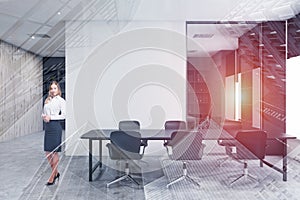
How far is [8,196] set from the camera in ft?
12.7

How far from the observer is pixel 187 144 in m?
4.39

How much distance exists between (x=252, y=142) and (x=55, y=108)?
2743mm

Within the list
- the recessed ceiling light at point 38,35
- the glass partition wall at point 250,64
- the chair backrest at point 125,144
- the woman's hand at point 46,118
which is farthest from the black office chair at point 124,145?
the recessed ceiling light at point 38,35

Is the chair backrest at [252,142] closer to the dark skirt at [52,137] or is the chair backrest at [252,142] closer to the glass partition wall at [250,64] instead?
the glass partition wall at [250,64]

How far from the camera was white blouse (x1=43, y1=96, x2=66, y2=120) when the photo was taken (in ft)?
14.1

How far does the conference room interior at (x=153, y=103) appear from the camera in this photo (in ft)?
14.5

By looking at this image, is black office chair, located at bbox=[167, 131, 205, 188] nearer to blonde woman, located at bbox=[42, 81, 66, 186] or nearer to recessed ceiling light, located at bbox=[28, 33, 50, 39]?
blonde woman, located at bbox=[42, 81, 66, 186]

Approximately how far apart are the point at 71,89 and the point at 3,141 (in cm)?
349

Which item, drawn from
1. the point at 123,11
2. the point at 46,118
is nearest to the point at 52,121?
the point at 46,118

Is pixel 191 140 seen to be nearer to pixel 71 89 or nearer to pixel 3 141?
pixel 71 89

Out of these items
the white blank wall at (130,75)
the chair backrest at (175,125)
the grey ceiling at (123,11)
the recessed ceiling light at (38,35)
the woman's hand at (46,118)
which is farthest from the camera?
the recessed ceiling light at (38,35)

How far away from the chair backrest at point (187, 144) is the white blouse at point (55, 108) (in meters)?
1.56

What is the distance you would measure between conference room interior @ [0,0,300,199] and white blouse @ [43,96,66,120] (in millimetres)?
463

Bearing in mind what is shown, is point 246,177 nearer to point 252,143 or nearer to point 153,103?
point 252,143
